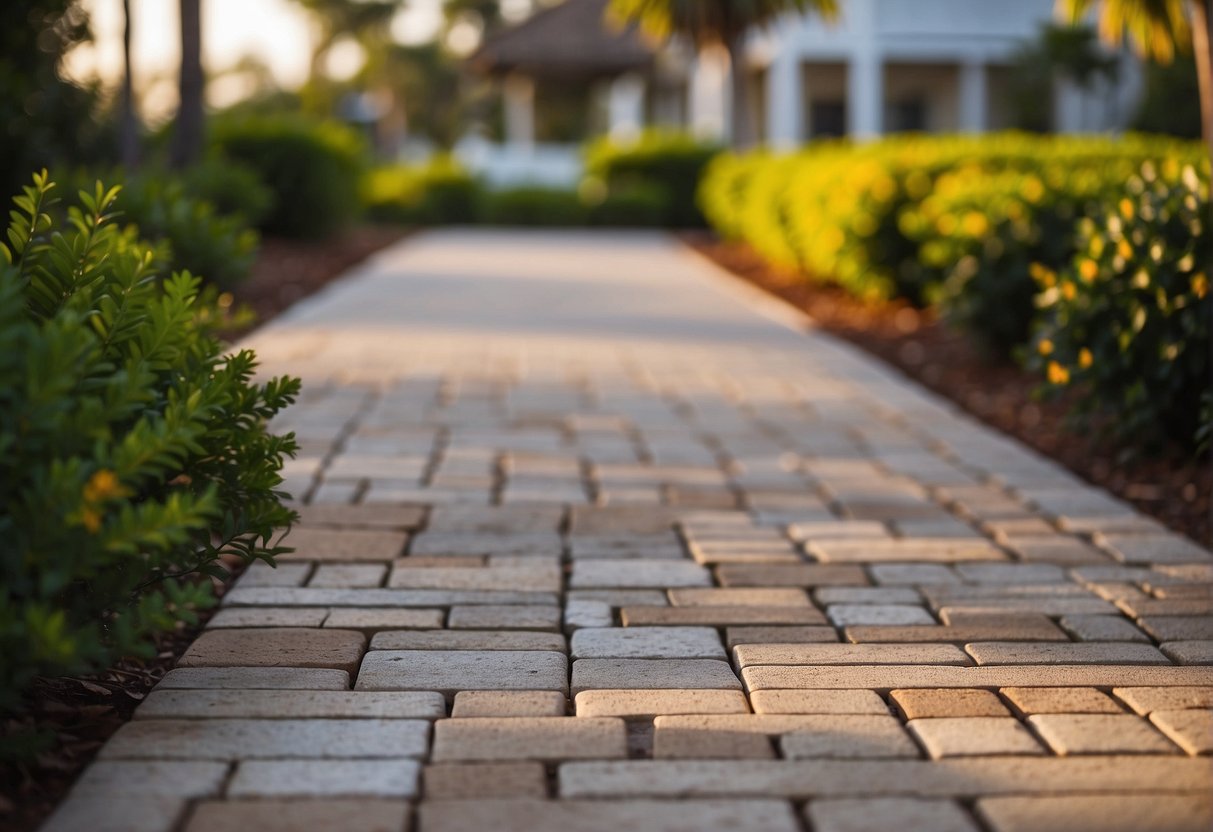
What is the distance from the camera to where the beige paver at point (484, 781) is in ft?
8.21

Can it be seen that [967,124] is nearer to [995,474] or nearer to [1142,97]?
[1142,97]

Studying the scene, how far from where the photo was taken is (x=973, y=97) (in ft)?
93.6

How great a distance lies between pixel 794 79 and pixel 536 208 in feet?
18.2

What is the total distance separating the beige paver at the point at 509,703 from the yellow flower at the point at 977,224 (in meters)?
5.83

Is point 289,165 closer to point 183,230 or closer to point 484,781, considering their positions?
point 183,230

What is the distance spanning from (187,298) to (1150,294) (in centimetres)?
365

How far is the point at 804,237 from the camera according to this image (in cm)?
1377

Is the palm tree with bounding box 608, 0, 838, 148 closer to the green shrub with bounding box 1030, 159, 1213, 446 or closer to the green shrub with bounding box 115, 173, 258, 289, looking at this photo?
the green shrub with bounding box 115, 173, 258, 289

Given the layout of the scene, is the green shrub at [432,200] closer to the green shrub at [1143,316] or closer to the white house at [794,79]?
the white house at [794,79]

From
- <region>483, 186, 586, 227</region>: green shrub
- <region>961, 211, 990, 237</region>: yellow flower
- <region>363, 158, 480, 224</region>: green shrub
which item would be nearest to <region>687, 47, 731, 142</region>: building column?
<region>483, 186, 586, 227</region>: green shrub

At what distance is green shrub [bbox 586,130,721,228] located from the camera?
28.5 metres

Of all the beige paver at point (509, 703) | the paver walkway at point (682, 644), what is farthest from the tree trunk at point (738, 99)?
the beige paver at point (509, 703)

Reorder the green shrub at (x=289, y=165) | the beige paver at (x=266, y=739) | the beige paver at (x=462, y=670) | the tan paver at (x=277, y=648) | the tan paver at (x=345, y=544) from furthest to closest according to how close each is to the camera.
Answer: the green shrub at (x=289, y=165), the tan paver at (x=345, y=544), the tan paver at (x=277, y=648), the beige paver at (x=462, y=670), the beige paver at (x=266, y=739)

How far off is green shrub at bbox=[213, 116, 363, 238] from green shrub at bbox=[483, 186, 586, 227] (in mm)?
10060
